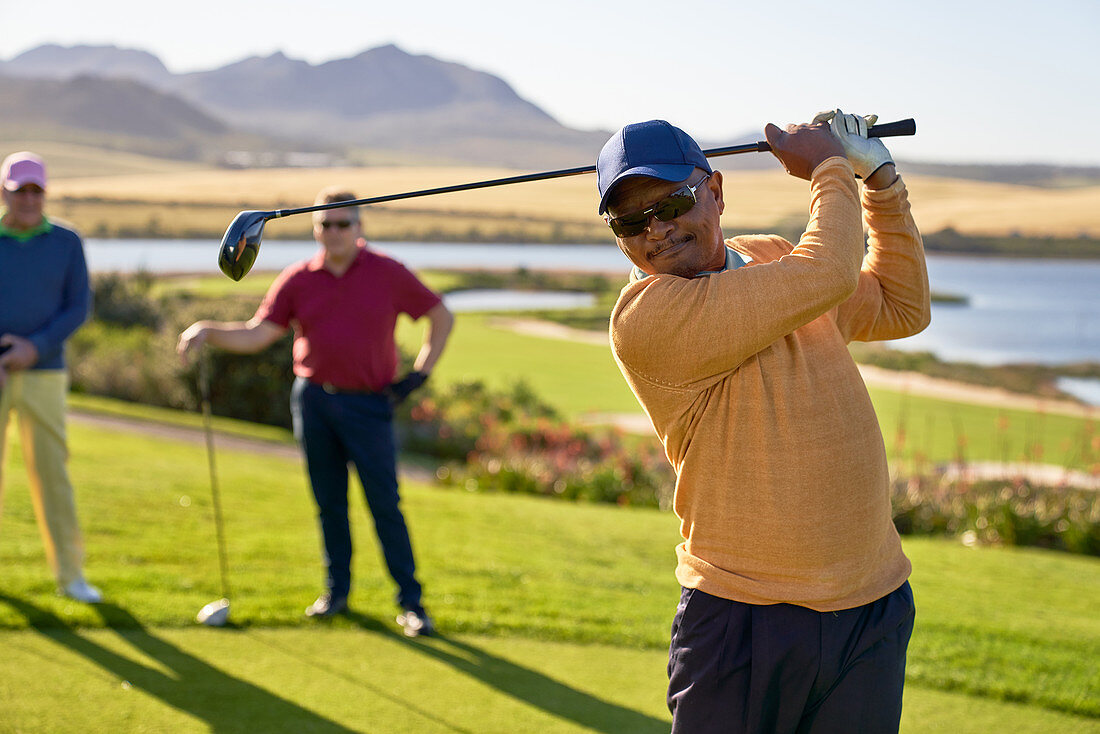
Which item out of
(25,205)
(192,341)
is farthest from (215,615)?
(25,205)

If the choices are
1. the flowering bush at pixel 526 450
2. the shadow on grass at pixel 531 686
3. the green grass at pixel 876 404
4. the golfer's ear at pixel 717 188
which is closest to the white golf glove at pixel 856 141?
the golfer's ear at pixel 717 188

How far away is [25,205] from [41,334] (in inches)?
25.0

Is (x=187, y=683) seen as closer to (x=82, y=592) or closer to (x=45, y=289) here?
(x=82, y=592)

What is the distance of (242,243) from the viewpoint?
8.34 ft

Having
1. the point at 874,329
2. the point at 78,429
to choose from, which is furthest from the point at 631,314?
the point at 78,429

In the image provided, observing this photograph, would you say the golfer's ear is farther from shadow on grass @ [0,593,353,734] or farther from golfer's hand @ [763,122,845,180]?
shadow on grass @ [0,593,353,734]

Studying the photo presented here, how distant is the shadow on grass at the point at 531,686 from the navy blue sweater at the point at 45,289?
6.53ft

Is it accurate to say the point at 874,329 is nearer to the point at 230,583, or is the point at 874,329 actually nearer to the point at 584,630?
the point at 584,630

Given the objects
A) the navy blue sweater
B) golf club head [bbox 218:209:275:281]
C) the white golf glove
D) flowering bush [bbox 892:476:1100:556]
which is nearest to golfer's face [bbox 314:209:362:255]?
the navy blue sweater

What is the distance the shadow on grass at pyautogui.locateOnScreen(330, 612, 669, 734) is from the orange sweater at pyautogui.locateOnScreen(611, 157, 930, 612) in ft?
5.83

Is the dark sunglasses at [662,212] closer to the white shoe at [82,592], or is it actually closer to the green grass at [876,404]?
the white shoe at [82,592]

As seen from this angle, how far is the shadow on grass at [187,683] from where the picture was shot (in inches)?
135

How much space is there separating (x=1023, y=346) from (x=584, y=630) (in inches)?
990

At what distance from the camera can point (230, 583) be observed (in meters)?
5.17
